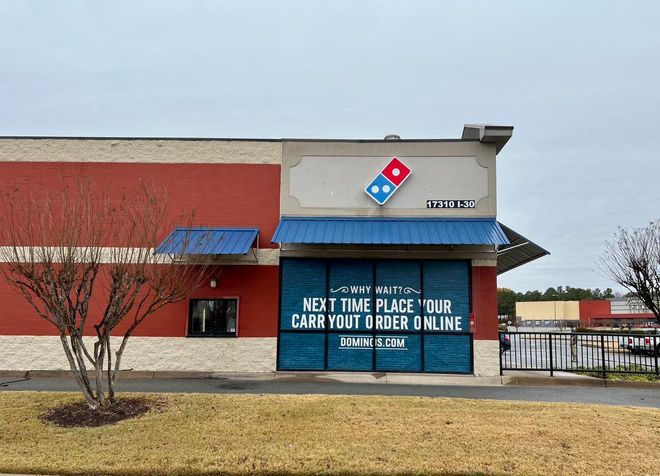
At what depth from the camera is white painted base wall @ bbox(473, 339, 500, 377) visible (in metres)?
12.8

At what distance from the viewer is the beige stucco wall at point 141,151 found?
13984 millimetres

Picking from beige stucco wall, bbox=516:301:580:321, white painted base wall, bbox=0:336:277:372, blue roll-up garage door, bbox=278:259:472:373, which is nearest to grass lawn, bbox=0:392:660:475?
blue roll-up garage door, bbox=278:259:472:373

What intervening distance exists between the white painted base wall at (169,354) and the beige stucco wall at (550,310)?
3076 inches

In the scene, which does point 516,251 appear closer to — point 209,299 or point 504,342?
point 504,342

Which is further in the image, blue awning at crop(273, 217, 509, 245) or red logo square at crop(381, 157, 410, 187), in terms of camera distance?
red logo square at crop(381, 157, 410, 187)

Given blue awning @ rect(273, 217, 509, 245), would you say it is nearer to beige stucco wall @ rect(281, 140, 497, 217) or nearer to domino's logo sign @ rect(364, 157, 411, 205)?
beige stucco wall @ rect(281, 140, 497, 217)

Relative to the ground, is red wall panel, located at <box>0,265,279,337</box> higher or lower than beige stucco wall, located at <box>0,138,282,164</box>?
lower

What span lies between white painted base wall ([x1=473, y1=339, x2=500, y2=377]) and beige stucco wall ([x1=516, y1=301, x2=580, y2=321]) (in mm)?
75313

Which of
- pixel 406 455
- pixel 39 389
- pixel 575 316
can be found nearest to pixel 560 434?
pixel 406 455

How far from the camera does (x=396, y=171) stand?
44.6ft

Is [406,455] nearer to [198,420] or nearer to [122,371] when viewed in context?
[198,420]

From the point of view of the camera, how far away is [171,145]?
14.1 meters

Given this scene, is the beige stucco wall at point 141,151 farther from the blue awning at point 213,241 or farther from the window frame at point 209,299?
the window frame at point 209,299

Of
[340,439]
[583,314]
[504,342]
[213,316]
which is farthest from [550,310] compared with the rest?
[340,439]
